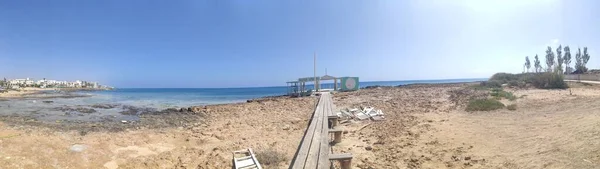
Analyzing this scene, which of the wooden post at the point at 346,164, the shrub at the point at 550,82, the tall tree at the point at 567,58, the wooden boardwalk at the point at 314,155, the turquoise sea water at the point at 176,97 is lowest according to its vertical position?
the turquoise sea water at the point at 176,97

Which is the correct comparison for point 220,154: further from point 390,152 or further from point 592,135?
point 592,135

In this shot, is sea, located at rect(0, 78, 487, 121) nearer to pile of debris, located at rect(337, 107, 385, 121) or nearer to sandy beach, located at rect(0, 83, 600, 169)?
sandy beach, located at rect(0, 83, 600, 169)

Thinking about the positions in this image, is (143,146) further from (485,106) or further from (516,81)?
(516,81)

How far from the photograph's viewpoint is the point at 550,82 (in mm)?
22672

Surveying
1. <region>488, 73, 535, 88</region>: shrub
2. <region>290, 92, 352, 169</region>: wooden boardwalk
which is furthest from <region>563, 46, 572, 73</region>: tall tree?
<region>290, 92, 352, 169</region>: wooden boardwalk

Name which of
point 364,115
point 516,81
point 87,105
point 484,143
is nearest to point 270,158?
point 484,143

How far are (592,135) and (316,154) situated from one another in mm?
5201

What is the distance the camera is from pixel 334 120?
35.9 feet

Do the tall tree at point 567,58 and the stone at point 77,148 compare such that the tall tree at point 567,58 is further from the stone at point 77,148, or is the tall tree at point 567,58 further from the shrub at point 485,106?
the stone at point 77,148

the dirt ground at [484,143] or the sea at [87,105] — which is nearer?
the dirt ground at [484,143]

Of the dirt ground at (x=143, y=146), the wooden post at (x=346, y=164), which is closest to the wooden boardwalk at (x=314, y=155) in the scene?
→ the wooden post at (x=346, y=164)

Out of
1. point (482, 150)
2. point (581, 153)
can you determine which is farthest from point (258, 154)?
point (581, 153)

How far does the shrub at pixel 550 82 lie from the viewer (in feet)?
72.1

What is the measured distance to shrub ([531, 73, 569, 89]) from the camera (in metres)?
22.0
